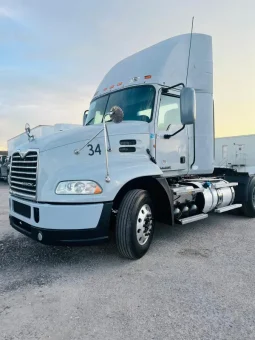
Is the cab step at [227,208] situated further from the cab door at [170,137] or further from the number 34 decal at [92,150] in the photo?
the number 34 decal at [92,150]

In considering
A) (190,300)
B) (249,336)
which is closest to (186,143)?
(190,300)

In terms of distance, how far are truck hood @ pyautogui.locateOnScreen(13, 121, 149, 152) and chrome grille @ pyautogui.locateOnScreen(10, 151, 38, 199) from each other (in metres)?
0.15

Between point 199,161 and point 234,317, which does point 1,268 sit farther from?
point 199,161

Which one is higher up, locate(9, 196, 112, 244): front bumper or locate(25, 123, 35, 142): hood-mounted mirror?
locate(25, 123, 35, 142): hood-mounted mirror

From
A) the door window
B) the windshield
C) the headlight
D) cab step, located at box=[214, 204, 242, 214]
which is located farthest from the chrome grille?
cab step, located at box=[214, 204, 242, 214]

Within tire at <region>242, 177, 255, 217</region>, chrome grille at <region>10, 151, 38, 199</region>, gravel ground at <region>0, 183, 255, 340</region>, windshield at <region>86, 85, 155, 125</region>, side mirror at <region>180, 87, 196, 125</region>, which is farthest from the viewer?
tire at <region>242, 177, 255, 217</region>

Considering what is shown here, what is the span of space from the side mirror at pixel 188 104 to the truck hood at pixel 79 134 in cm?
64

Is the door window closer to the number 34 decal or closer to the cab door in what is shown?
the cab door

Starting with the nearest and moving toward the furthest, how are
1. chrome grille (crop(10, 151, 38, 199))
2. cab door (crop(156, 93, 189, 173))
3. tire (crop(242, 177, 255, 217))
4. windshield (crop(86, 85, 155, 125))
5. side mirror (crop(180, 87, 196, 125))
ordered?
chrome grille (crop(10, 151, 38, 199)) → side mirror (crop(180, 87, 196, 125)) → windshield (crop(86, 85, 155, 125)) → cab door (crop(156, 93, 189, 173)) → tire (crop(242, 177, 255, 217))

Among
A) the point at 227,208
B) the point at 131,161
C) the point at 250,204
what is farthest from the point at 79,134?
the point at 250,204

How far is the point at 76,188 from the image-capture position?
12.0ft

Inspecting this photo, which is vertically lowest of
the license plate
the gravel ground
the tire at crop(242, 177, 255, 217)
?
the gravel ground

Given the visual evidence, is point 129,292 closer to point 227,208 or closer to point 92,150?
point 92,150

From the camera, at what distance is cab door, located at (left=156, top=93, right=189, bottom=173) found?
4.88 meters
